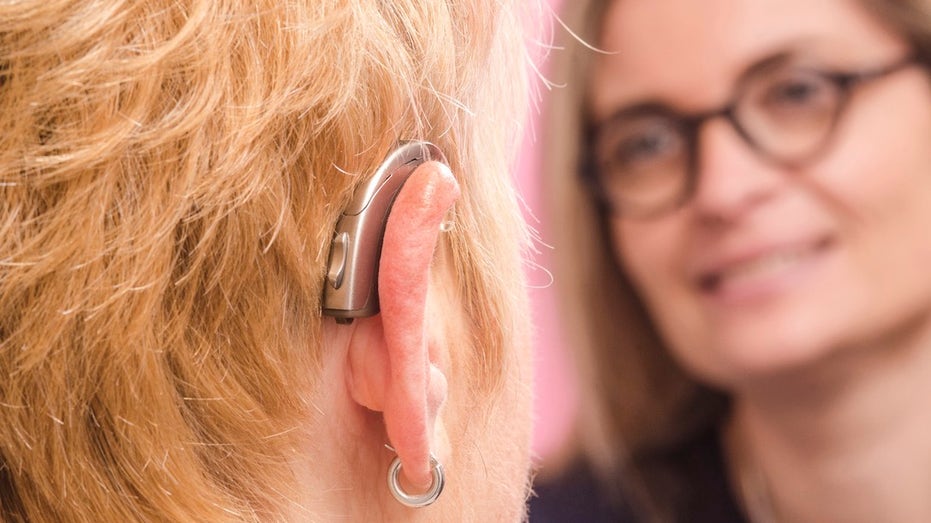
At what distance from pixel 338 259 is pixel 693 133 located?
0.55 meters

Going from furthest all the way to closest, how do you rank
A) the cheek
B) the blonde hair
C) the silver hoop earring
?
the cheek → the silver hoop earring → the blonde hair

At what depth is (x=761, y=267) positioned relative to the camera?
887 mm

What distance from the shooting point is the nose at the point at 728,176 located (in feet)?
2.85

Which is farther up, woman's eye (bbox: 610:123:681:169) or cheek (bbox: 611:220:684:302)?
woman's eye (bbox: 610:123:681:169)

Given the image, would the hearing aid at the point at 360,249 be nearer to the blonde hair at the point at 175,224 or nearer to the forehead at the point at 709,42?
the blonde hair at the point at 175,224

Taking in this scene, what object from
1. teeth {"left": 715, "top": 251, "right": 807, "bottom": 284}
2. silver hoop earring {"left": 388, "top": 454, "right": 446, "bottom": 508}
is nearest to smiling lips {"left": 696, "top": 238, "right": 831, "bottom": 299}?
teeth {"left": 715, "top": 251, "right": 807, "bottom": 284}

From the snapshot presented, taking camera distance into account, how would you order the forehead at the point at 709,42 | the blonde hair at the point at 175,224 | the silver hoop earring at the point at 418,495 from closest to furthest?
1. the blonde hair at the point at 175,224
2. the silver hoop earring at the point at 418,495
3. the forehead at the point at 709,42

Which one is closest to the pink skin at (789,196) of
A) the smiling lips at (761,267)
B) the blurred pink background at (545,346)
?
the smiling lips at (761,267)

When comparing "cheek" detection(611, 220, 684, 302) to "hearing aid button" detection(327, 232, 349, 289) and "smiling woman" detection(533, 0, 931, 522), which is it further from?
"hearing aid button" detection(327, 232, 349, 289)

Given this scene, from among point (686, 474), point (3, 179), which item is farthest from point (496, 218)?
point (686, 474)

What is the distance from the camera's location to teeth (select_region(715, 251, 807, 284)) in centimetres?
88

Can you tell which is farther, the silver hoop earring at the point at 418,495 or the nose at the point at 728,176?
the nose at the point at 728,176

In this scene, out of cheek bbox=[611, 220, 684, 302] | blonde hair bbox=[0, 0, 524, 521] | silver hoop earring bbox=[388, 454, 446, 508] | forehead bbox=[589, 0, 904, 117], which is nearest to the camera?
blonde hair bbox=[0, 0, 524, 521]

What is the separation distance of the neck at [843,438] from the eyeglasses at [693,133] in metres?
0.23
